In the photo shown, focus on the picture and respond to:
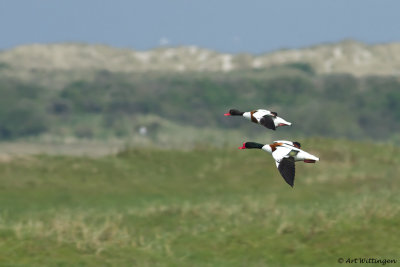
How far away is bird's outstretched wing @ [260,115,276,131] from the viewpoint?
773cm

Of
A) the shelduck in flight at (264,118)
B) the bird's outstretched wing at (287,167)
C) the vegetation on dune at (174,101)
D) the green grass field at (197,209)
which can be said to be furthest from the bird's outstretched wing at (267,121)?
the vegetation on dune at (174,101)

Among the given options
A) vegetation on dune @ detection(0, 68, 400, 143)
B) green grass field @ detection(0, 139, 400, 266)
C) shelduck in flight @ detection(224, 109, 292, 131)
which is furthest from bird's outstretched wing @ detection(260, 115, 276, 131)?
vegetation on dune @ detection(0, 68, 400, 143)

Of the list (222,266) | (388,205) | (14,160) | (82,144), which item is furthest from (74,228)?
(82,144)

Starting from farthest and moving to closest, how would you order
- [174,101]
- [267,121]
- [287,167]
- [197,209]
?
[174,101]
[197,209]
[267,121]
[287,167]

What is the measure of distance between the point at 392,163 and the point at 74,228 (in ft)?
124

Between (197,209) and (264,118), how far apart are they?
30.6 m

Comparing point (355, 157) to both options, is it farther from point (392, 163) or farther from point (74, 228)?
point (74, 228)

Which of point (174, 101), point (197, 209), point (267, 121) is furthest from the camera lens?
point (174, 101)

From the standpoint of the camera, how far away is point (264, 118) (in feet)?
25.8

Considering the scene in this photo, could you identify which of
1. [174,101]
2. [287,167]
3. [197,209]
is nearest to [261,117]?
[287,167]

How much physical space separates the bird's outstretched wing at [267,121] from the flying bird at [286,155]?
20cm

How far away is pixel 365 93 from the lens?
453 ft

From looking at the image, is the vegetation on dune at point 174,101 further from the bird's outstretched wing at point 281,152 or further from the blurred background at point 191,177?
the bird's outstretched wing at point 281,152

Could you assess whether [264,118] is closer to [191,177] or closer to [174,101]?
[191,177]
